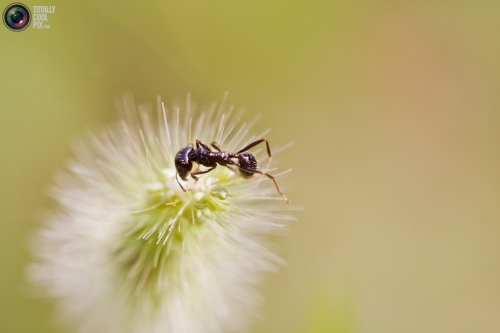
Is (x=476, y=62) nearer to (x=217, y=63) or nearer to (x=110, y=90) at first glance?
(x=217, y=63)

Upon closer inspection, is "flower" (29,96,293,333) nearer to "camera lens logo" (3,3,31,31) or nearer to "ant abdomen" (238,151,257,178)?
"ant abdomen" (238,151,257,178)

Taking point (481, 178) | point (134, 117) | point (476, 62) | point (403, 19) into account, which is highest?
point (403, 19)

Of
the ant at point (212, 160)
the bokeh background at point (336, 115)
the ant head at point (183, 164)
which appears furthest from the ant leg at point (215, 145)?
the bokeh background at point (336, 115)

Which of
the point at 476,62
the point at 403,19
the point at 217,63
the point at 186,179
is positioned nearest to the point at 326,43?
the point at 403,19

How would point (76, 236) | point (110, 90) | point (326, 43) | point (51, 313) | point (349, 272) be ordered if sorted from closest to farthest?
point (76, 236) < point (51, 313) < point (110, 90) < point (349, 272) < point (326, 43)

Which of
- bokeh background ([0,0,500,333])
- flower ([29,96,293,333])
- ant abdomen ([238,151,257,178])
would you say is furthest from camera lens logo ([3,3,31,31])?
ant abdomen ([238,151,257,178])

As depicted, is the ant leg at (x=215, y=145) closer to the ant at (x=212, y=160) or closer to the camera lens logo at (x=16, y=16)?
the ant at (x=212, y=160)

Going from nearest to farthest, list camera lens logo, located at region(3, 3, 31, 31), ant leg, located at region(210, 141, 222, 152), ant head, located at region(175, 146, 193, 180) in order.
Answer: ant head, located at region(175, 146, 193, 180) < ant leg, located at region(210, 141, 222, 152) < camera lens logo, located at region(3, 3, 31, 31)
